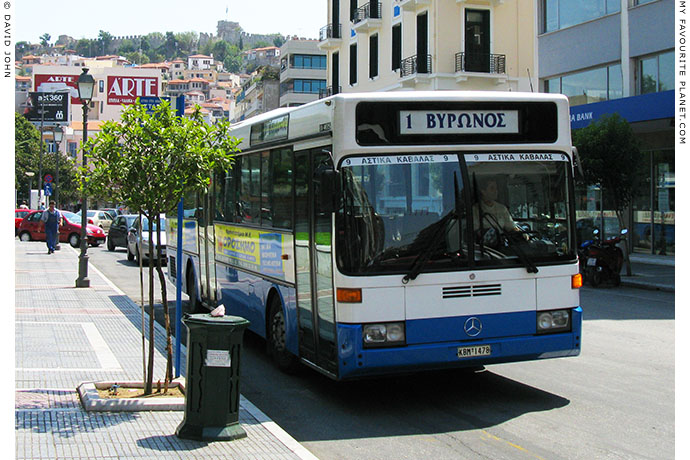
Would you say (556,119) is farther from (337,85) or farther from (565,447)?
(337,85)

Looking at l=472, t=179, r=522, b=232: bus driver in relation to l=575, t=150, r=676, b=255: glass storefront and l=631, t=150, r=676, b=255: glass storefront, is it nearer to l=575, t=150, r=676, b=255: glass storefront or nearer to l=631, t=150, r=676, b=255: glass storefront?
l=575, t=150, r=676, b=255: glass storefront

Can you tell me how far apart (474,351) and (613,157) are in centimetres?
1447

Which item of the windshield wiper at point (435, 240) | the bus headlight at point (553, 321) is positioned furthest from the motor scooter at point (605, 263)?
the windshield wiper at point (435, 240)

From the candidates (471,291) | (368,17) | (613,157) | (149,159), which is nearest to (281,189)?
(149,159)

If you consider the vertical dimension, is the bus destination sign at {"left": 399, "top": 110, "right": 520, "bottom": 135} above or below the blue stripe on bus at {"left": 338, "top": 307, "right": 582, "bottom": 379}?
above

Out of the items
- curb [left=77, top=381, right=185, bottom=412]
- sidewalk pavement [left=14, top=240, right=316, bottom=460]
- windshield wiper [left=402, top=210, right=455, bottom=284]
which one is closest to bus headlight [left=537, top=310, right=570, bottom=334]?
windshield wiper [left=402, top=210, right=455, bottom=284]

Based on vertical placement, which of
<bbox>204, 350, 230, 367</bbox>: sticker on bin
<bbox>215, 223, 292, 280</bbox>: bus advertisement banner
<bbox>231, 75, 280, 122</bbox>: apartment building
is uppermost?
<bbox>231, 75, 280, 122</bbox>: apartment building

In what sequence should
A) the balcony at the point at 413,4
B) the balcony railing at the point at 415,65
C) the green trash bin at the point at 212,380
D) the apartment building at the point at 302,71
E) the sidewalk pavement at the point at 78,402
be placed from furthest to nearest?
the apartment building at the point at 302,71, the balcony at the point at 413,4, the balcony railing at the point at 415,65, the green trash bin at the point at 212,380, the sidewalk pavement at the point at 78,402

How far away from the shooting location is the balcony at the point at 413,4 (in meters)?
35.7

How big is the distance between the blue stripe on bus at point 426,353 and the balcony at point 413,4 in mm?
29806

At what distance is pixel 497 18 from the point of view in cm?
3634

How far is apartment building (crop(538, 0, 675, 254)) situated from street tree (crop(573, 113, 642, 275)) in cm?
80

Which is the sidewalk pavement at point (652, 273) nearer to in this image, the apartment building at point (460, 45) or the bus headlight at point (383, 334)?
the apartment building at point (460, 45)

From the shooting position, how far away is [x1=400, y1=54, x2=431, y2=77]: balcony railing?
117 feet
